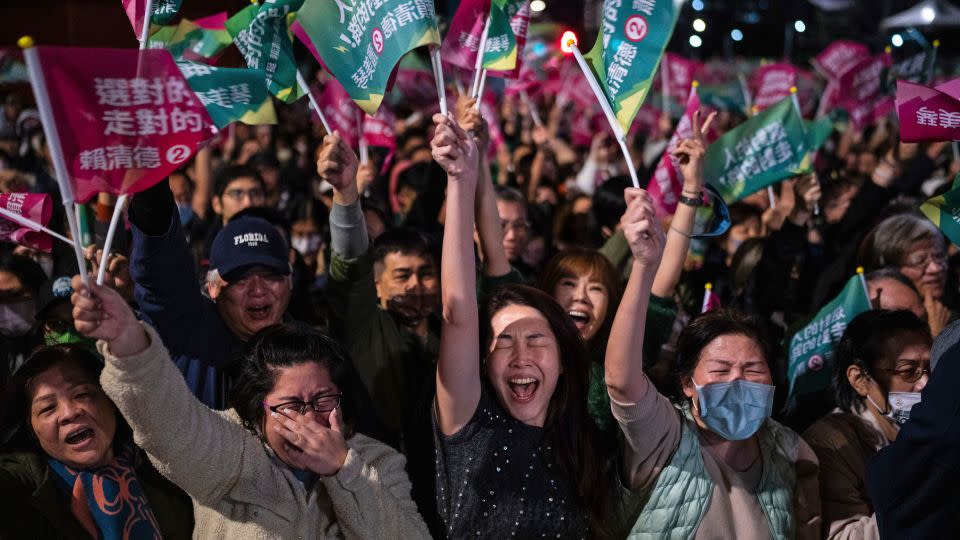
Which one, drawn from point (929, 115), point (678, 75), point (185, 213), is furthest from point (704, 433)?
point (678, 75)

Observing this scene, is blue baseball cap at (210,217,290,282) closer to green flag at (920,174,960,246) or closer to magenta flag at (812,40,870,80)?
green flag at (920,174,960,246)

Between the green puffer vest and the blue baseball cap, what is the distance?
1532 millimetres

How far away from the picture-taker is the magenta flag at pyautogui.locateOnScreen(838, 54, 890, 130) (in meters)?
9.62

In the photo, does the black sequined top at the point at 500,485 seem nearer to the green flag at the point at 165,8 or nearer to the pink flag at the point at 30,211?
the pink flag at the point at 30,211

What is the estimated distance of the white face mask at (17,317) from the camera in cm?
458

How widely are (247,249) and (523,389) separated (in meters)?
1.25

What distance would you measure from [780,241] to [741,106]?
22.0 ft

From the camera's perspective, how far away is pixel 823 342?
4.75 metres

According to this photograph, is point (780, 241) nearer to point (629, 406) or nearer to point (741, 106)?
point (629, 406)

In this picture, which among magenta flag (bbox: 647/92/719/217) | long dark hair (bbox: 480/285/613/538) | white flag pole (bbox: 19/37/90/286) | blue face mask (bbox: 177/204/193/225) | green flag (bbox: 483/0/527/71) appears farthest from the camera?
blue face mask (bbox: 177/204/193/225)

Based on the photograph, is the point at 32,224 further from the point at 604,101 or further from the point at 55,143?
the point at 604,101

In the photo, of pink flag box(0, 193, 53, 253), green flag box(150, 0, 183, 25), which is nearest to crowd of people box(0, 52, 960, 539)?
pink flag box(0, 193, 53, 253)

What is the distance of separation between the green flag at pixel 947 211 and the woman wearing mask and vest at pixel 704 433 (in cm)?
69

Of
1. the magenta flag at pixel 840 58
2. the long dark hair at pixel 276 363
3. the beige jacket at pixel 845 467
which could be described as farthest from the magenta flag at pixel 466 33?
the magenta flag at pixel 840 58
